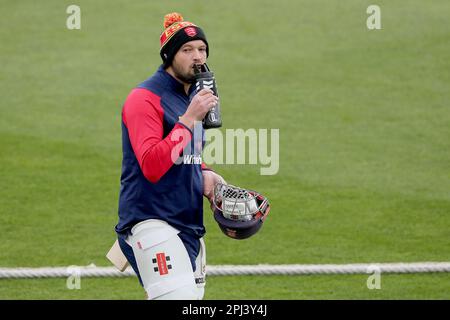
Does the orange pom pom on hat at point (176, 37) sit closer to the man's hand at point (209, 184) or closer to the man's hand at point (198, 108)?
the man's hand at point (198, 108)

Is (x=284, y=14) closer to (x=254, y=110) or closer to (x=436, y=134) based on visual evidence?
(x=254, y=110)

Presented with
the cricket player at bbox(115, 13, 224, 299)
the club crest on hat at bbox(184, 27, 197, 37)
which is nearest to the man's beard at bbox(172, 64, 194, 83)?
the cricket player at bbox(115, 13, 224, 299)

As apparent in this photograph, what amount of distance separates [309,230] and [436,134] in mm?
3405

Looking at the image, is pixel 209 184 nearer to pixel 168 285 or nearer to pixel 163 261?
pixel 163 261

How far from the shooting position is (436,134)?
13.0 m

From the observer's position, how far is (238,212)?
6461 mm

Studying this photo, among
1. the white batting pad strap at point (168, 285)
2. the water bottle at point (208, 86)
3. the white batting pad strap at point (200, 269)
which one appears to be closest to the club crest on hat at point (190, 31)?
the water bottle at point (208, 86)

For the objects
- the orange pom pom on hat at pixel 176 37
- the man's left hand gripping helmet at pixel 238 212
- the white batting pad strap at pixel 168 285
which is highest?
the orange pom pom on hat at pixel 176 37

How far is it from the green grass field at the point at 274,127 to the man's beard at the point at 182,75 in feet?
9.67

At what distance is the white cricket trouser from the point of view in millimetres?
6270

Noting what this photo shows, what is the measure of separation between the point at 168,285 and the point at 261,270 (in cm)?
303

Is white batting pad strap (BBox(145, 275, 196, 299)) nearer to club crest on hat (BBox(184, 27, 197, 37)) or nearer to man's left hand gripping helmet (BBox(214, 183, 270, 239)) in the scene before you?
man's left hand gripping helmet (BBox(214, 183, 270, 239))

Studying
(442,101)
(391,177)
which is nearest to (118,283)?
(391,177)

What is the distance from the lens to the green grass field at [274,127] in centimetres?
973
